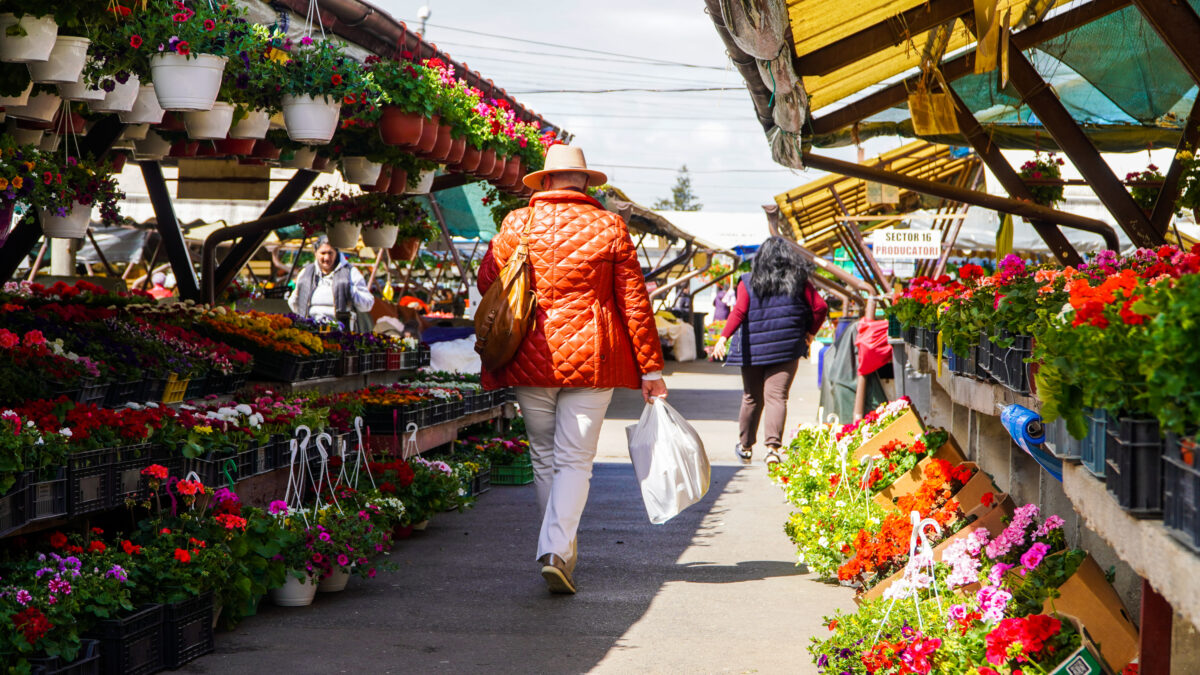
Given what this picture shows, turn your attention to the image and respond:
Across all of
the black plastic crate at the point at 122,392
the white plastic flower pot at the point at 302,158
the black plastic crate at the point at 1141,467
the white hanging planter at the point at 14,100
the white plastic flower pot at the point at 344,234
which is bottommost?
the black plastic crate at the point at 122,392

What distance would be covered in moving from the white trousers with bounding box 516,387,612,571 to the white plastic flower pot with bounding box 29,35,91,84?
2455 mm

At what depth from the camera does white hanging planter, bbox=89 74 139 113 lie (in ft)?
18.4

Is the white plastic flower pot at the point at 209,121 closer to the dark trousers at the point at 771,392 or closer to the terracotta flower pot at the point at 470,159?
the terracotta flower pot at the point at 470,159

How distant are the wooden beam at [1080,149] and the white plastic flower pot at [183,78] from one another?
13.9ft

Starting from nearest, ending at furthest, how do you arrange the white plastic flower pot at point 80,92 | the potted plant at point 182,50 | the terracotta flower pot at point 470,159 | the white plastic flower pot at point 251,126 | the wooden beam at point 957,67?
1. the white plastic flower pot at point 80,92
2. the potted plant at point 182,50
3. the wooden beam at point 957,67
4. the white plastic flower pot at point 251,126
5. the terracotta flower pot at point 470,159

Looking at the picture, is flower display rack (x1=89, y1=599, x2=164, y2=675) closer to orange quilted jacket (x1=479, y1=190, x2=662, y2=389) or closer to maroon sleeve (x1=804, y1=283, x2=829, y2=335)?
orange quilted jacket (x1=479, y1=190, x2=662, y2=389)

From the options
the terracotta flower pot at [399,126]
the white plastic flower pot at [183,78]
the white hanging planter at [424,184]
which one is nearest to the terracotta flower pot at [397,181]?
the white hanging planter at [424,184]

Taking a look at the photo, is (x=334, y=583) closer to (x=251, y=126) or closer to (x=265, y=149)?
(x=251, y=126)

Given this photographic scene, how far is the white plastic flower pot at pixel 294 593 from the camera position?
5605 mm

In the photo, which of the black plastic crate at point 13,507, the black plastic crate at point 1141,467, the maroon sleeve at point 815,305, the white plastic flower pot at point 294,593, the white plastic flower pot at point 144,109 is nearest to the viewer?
the black plastic crate at point 1141,467

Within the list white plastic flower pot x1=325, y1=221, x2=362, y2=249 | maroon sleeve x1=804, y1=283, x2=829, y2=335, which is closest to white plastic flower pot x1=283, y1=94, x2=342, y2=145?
white plastic flower pot x1=325, y1=221, x2=362, y2=249

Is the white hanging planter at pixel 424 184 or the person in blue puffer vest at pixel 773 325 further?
the person in blue puffer vest at pixel 773 325

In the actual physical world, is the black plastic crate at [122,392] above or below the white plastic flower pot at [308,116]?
below

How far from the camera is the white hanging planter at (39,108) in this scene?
5363 millimetres
